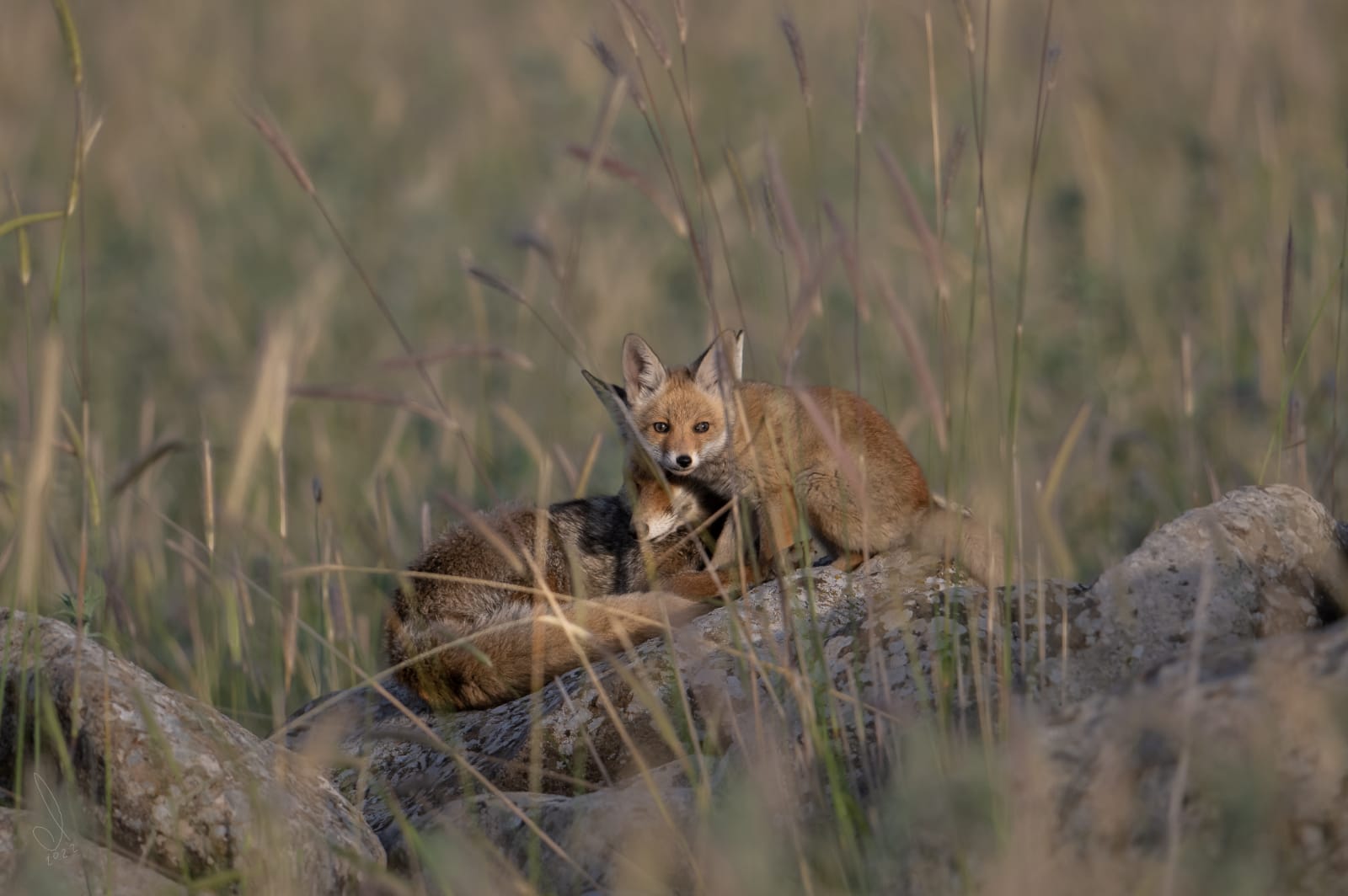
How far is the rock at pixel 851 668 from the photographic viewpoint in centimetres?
325

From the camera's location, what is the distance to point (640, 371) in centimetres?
612

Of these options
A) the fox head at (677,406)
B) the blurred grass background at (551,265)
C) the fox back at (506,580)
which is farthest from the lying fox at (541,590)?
the blurred grass background at (551,265)

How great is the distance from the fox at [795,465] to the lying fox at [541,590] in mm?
207

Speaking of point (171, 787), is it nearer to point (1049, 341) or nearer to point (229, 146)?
point (1049, 341)

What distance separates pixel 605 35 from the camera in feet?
45.5

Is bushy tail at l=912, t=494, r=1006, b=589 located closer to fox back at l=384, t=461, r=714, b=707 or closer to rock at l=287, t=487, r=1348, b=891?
rock at l=287, t=487, r=1348, b=891

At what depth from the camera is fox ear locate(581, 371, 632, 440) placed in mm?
5074

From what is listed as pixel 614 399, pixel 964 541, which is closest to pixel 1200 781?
pixel 964 541

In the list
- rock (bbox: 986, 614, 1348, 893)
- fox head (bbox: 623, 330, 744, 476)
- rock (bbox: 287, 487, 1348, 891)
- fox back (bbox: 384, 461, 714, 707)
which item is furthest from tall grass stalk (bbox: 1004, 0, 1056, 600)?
fox head (bbox: 623, 330, 744, 476)

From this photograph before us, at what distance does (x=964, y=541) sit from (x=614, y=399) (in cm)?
156

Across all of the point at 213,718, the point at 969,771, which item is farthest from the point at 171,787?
the point at 969,771

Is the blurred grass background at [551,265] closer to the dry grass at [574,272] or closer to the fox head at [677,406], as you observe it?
the dry grass at [574,272]

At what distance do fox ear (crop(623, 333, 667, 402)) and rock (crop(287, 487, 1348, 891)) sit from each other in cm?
195

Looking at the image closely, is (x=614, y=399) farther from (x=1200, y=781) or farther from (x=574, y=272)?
(x=1200, y=781)
